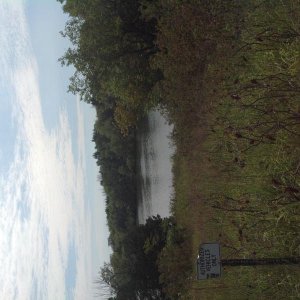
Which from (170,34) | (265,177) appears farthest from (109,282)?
(265,177)

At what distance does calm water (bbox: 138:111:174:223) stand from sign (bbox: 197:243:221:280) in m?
18.5

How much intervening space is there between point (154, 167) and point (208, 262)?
901 inches

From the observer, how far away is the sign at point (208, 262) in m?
6.92

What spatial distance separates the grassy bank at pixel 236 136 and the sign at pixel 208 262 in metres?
1.17

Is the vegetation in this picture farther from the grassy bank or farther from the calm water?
the calm water

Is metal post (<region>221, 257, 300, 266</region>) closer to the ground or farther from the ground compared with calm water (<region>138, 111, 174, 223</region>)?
closer to the ground

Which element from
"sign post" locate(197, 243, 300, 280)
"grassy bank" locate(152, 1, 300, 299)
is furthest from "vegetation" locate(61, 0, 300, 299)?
"sign post" locate(197, 243, 300, 280)

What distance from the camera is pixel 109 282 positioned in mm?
23891

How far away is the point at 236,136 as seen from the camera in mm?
7641

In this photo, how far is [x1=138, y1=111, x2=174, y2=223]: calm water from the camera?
89.5ft

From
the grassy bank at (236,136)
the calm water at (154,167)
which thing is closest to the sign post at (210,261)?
the grassy bank at (236,136)

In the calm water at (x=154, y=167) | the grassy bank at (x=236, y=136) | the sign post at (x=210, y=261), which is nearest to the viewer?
the sign post at (x=210, y=261)

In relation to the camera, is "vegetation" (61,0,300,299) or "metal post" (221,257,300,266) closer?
"metal post" (221,257,300,266)

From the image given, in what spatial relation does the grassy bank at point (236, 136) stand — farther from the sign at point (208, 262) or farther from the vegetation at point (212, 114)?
the sign at point (208, 262)
